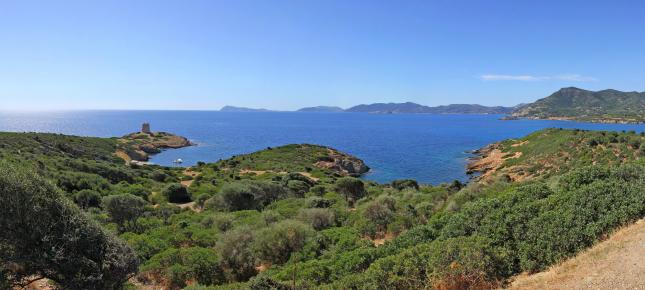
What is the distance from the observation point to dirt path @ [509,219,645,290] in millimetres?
8633

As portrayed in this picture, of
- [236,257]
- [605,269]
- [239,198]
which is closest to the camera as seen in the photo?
[605,269]

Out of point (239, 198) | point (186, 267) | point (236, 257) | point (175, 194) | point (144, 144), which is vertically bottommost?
point (144, 144)

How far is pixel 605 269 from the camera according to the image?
9.17 metres

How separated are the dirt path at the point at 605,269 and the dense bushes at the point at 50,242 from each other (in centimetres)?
1195

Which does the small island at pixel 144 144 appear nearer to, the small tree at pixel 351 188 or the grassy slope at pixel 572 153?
the small tree at pixel 351 188

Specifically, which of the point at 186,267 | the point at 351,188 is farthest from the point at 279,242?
the point at 351,188

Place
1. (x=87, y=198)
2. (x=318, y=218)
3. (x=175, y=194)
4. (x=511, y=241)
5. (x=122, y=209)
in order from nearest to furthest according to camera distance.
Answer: (x=511, y=241) → (x=318, y=218) → (x=122, y=209) → (x=87, y=198) → (x=175, y=194)

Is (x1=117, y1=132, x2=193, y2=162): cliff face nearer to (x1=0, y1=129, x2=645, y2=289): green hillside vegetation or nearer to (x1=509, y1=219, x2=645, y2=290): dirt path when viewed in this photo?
(x1=0, y1=129, x2=645, y2=289): green hillside vegetation

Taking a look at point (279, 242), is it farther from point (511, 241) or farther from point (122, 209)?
point (122, 209)

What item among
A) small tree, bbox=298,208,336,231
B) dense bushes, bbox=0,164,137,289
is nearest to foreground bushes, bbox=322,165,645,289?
dense bushes, bbox=0,164,137,289

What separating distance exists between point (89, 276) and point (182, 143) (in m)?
133

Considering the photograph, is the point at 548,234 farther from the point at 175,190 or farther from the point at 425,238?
the point at 175,190

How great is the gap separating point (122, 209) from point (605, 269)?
2738 centimetres

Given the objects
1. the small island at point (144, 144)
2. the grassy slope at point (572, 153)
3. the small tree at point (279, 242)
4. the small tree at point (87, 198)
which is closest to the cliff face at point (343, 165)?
the grassy slope at point (572, 153)
